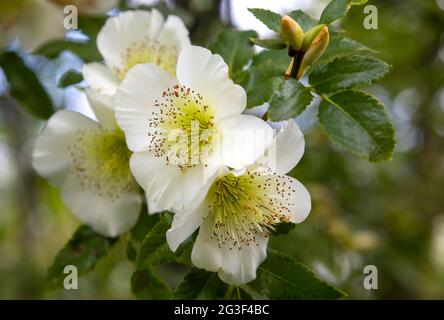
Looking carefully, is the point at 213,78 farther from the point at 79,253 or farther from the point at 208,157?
the point at 79,253

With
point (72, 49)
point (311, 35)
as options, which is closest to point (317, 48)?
point (311, 35)

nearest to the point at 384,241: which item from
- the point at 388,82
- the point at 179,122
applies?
the point at 388,82

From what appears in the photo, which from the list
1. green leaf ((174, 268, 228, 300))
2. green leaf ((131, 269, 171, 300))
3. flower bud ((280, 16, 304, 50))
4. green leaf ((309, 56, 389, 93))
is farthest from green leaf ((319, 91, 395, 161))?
green leaf ((131, 269, 171, 300))

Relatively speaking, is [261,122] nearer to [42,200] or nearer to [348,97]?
[348,97]

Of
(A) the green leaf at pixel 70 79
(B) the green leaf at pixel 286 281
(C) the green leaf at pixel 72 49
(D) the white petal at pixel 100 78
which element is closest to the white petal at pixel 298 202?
(B) the green leaf at pixel 286 281

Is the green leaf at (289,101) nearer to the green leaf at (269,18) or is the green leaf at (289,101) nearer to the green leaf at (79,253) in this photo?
the green leaf at (269,18)

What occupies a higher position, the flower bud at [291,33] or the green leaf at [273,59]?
the flower bud at [291,33]
